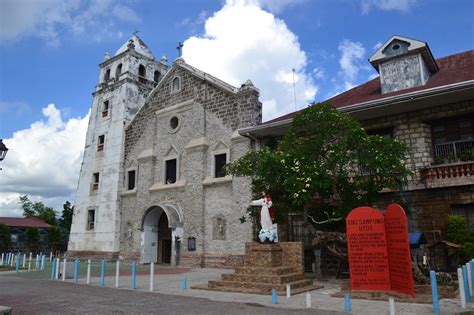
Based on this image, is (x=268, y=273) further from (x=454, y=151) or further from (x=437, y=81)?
(x=437, y=81)

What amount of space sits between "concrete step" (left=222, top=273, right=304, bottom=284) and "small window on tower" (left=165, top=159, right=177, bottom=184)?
1146cm

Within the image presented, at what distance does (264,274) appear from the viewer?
1150 cm

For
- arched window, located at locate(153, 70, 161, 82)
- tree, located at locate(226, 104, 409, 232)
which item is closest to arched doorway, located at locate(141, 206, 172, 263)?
tree, located at locate(226, 104, 409, 232)

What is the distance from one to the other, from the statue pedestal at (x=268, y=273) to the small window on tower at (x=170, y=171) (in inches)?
434

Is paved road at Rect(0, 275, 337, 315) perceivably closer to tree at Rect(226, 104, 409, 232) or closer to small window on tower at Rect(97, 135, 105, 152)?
tree at Rect(226, 104, 409, 232)

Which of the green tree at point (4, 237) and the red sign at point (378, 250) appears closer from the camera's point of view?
the red sign at point (378, 250)

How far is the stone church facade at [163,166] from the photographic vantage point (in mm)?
19969

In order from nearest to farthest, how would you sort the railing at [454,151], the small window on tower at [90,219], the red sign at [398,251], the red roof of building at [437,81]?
the red sign at [398,251], the railing at [454,151], the red roof of building at [437,81], the small window on tower at [90,219]

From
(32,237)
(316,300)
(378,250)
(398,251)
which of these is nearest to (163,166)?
(316,300)

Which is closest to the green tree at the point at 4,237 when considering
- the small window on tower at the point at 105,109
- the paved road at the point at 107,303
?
the small window on tower at the point at 105,109

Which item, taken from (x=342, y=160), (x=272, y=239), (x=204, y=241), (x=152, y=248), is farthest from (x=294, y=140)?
(x=152, y=248)

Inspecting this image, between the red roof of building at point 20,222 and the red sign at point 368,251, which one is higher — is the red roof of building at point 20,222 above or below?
above

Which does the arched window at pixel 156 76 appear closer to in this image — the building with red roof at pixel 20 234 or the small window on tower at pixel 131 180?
the small window on tower at pixel 131 180

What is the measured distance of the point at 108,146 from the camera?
26.7 m
